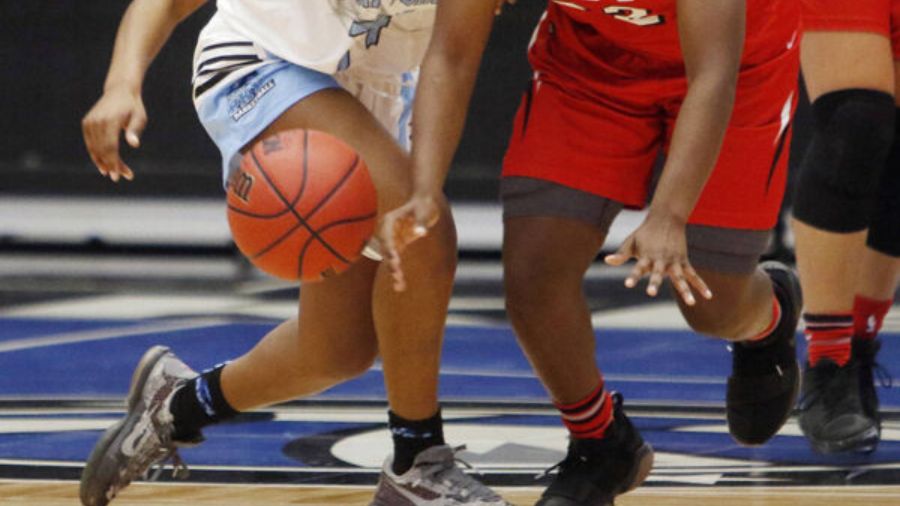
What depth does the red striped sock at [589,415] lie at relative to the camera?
3.54m

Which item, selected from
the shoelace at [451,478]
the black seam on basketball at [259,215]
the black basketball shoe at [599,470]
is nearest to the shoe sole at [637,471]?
the black basketball shoe at [599,470]

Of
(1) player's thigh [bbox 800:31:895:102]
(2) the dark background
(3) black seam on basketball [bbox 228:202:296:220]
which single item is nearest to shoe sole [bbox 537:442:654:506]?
(3) black seam on basketball [bbox 228:202:296:220]

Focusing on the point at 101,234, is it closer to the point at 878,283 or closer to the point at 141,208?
the point at 141,208

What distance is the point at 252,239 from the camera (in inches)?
124

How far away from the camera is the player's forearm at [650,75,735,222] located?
3037 millimetres

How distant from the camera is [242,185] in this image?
125 inches

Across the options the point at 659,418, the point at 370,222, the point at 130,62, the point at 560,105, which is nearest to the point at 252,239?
the point at 370,222

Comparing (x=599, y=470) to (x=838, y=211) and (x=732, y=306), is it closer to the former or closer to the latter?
(x=732, y=306)

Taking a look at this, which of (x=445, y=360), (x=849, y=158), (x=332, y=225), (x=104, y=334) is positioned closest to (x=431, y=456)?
(x=332, y=225)

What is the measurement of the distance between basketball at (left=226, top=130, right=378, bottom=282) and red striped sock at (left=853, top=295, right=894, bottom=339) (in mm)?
1863

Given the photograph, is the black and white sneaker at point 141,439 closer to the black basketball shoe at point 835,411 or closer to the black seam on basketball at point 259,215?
the black seam on basketball at point 259,215

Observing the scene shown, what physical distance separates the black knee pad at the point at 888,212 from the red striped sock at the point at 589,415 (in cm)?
140

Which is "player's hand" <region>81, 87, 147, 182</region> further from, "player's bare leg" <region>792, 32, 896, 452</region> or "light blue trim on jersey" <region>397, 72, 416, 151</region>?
"player's bare leg" <region>792, 32, 896, 452</region>

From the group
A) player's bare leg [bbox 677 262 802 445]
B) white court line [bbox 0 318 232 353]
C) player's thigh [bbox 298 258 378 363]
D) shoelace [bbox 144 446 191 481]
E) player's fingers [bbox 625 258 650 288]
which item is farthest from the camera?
white court line [bbox 0 318 232 353]
